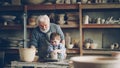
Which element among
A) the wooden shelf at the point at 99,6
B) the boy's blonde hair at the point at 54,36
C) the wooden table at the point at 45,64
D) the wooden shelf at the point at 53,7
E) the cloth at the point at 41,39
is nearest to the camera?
the wooden table at the point at 45,64

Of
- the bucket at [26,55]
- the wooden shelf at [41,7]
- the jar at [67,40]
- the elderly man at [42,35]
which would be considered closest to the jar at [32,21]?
the wooden shelf at [41,7]

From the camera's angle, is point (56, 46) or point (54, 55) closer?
point (54, 55)

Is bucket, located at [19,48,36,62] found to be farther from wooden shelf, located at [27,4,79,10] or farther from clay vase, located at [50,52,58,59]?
wooden shelf, located at [27,4,79,10]

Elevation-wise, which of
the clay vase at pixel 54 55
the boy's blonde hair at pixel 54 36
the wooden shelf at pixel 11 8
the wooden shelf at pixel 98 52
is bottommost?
the wooden shelf at pixel 98 52

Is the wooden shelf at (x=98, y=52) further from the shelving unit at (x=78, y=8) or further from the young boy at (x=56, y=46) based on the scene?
the young boy at (x=56, y=46)

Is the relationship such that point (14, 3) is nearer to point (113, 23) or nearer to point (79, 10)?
point (79, 10)

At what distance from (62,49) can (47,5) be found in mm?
Result: 1865

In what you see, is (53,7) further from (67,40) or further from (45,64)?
(45,64)

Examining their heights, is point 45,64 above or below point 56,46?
below

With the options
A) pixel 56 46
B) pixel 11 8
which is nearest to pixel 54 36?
pixel 56 46

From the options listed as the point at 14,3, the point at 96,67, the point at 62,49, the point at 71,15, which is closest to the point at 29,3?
the point at 14,3

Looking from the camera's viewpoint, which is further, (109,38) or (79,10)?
(109,38)

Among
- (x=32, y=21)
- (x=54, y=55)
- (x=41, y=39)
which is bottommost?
(x=54, y=55)

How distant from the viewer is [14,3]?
6.03 metres
